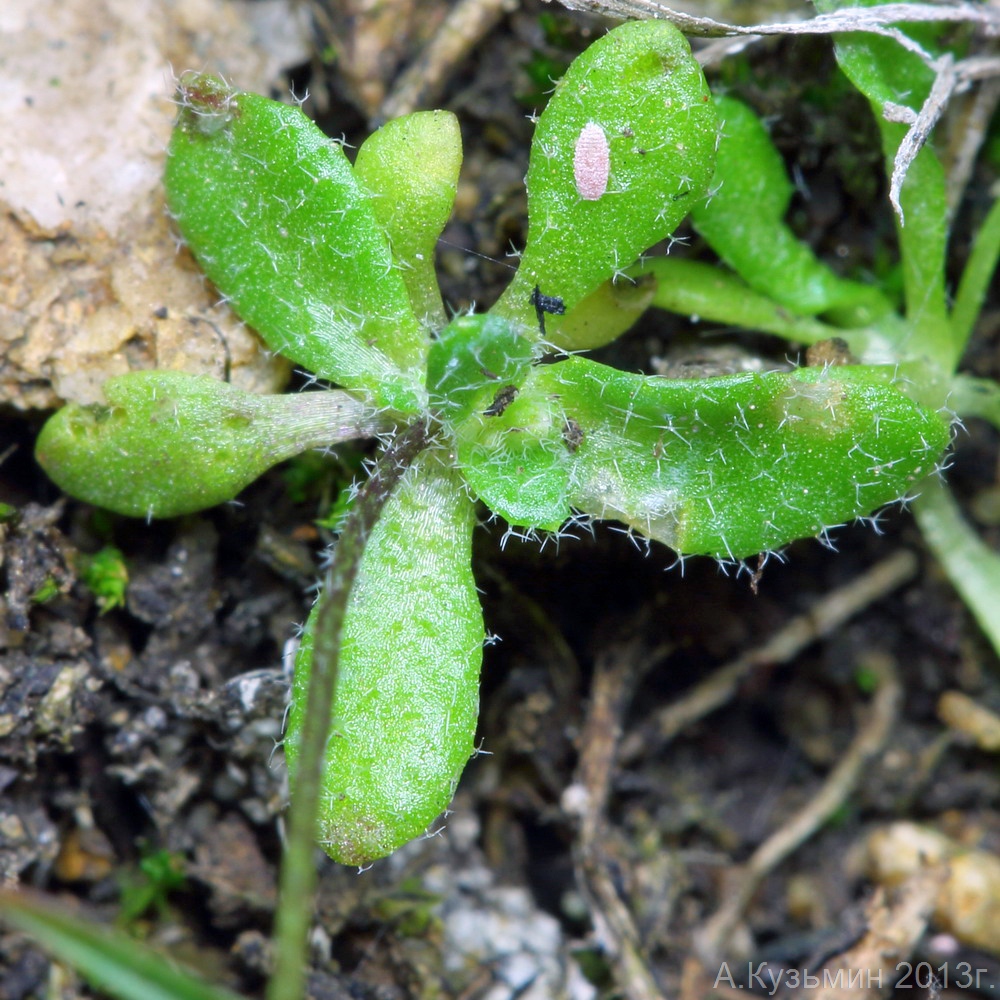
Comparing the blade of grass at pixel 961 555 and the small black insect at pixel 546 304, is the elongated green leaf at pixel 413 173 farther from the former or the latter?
the blade of grass at pixel 961 555

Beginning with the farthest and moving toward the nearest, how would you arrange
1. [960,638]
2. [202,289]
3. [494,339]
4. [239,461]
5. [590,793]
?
[960,638]
[590,793]
[202,289]
[239,461]
[494,339]

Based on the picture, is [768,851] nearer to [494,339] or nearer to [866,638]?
[866,638]

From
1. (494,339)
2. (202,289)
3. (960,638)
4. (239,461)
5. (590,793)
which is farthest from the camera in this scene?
(960,638)

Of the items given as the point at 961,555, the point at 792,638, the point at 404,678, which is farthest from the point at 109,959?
the point at 961,555

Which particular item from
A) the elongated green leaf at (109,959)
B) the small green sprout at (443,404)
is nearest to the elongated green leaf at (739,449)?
the small green sprout at (443,404)

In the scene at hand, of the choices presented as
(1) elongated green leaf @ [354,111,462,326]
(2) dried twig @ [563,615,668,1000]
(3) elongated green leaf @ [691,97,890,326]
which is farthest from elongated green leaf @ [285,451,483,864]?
(3) elongated green leaf @ [691,97,890,326]

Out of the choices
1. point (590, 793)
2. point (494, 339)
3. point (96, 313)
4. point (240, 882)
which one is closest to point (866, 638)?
point (590, 793)
